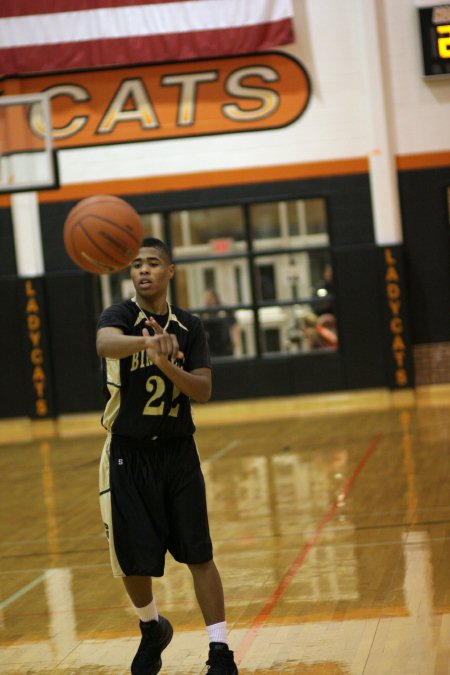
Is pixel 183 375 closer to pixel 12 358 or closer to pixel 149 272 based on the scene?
pixel 149 272

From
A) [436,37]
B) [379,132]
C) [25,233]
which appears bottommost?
[25,233]

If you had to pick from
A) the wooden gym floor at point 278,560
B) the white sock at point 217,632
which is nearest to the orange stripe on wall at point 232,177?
the wooden gym floor at point 278,560

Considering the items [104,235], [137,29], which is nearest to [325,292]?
[137,29]

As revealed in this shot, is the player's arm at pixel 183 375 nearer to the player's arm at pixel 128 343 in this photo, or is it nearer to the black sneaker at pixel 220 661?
the player's arm at pixel 128 343

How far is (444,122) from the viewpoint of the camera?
14.8 m

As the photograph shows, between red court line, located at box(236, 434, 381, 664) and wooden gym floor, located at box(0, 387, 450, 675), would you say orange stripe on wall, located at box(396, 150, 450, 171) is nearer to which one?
wooden gym floor, located at box(0, 387, 450, 675)

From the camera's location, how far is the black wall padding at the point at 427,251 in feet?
49.0

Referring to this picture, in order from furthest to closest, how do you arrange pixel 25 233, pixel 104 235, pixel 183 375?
pixel 25 233
pixel 104 235
pixel 183 375

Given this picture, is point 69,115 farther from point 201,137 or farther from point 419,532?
point 419,532

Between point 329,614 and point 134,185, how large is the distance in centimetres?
1103

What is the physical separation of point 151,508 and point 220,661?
0.59m

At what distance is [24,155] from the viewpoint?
1202 cm

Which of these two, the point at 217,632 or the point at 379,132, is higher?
the point at 379,132

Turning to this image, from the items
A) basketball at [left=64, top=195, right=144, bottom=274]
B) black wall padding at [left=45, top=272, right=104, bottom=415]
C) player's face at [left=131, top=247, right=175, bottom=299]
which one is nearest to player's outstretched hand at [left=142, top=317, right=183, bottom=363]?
player's face at [left=131, top=247, right=175, bottom=299]
